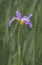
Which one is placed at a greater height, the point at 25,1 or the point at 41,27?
the point at 25,1

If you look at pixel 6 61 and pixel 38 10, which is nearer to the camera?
pixel 38 10

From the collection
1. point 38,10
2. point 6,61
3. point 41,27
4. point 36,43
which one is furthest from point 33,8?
point 6,61

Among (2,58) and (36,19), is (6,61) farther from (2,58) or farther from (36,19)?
(36,19)

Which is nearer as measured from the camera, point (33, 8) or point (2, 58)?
point (33, 8)

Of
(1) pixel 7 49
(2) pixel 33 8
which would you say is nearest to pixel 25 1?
(2) pixel 33 8

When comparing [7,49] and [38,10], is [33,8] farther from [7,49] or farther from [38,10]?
[7,49]

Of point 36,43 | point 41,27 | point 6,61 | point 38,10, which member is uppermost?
point 38,10
